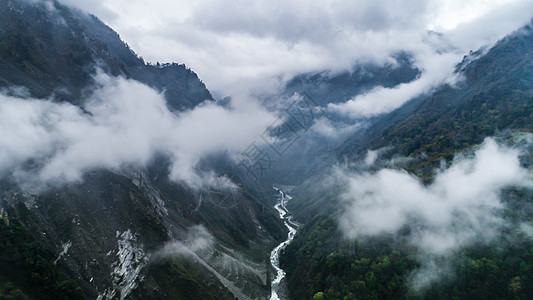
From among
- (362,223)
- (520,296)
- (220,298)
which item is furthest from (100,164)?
(520,296)

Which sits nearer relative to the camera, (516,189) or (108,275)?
(108,275)

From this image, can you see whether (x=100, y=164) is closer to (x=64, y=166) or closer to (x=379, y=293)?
(x=64, y=166)

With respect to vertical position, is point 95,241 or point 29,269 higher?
point 95,241

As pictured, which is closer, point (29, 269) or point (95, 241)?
point (29, 269)

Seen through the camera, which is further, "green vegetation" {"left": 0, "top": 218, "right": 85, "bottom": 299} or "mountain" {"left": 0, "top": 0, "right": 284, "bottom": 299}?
"mountain" {"left": 0, "top": 0, "right": 284, "bottom": 299}

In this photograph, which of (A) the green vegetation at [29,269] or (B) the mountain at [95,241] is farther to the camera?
(B) the mountain at [95,241]

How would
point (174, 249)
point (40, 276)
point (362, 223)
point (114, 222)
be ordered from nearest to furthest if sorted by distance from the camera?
point (40, 276)
point (114, 222)
point (174, 249)
point (362, 223)

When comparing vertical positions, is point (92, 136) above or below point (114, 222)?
above

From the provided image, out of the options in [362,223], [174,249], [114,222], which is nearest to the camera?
[114,222]
